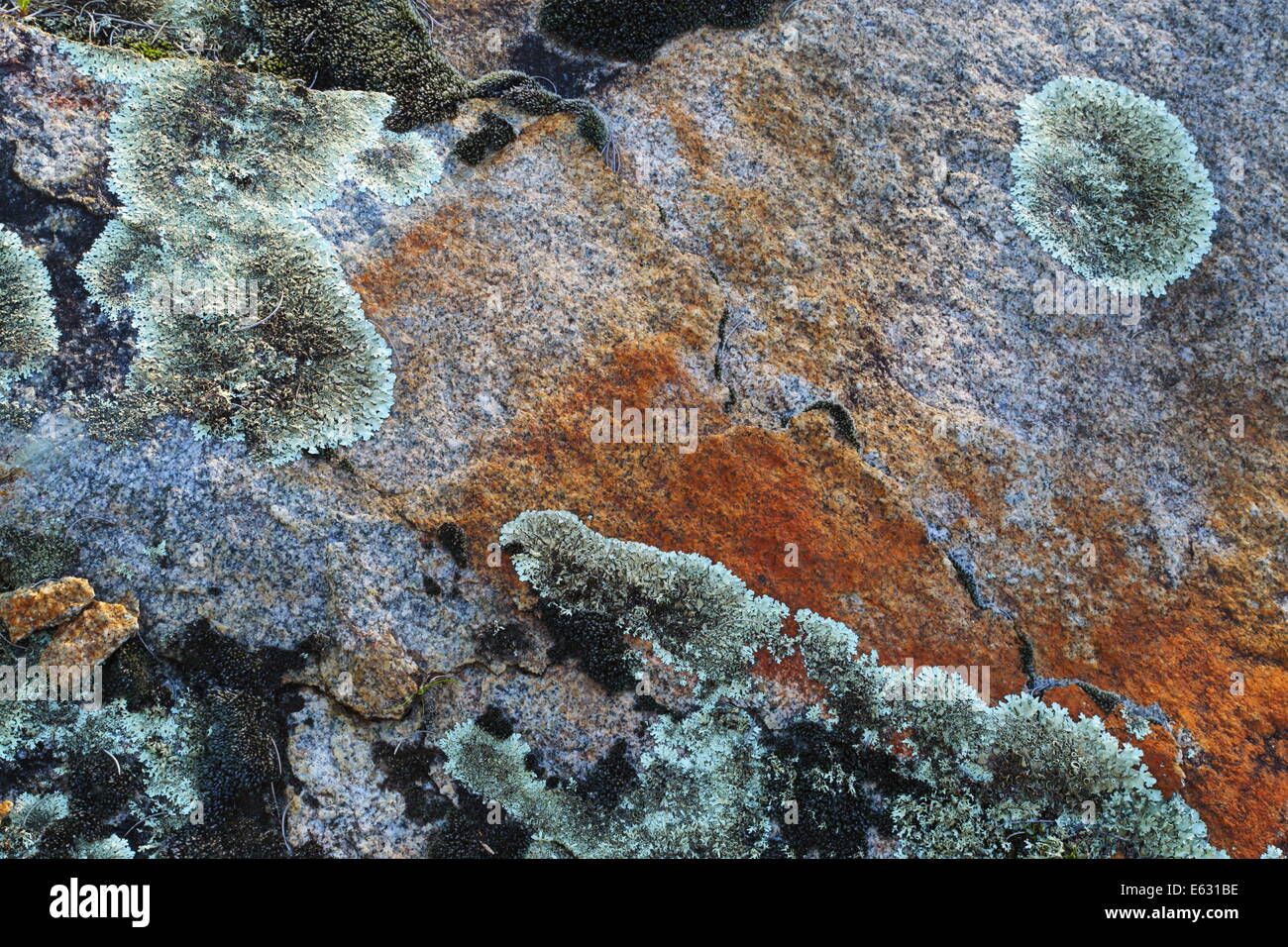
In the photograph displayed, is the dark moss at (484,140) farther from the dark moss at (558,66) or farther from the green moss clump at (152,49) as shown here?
the green moss clump at (152,49)

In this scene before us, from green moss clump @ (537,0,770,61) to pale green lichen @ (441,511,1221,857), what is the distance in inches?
123

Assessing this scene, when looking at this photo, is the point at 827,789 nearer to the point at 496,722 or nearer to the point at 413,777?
the point at 496,722

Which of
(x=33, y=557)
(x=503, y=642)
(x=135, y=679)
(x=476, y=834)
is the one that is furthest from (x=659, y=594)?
(x=33, y=557)

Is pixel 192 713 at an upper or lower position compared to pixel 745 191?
lower

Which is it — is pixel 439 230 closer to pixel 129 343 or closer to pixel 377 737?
pixel 129 343

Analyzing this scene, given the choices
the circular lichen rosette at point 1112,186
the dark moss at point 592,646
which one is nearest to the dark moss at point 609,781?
the dark moss at point 592,646

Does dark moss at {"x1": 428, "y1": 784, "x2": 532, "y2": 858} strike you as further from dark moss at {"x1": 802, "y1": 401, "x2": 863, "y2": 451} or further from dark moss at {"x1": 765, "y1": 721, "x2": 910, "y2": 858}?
dark moss at {"x1": 802, "y1": 401, "x2": 863, "y2": 451}

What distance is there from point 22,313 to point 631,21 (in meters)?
3.55

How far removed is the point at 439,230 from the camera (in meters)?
4.38

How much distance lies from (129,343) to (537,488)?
76.9 inches

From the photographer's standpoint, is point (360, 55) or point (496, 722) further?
point (360, 55)

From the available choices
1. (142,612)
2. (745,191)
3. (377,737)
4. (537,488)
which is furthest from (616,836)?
(745,191)

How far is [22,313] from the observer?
383 centimetres

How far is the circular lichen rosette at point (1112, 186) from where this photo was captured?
466 cm
